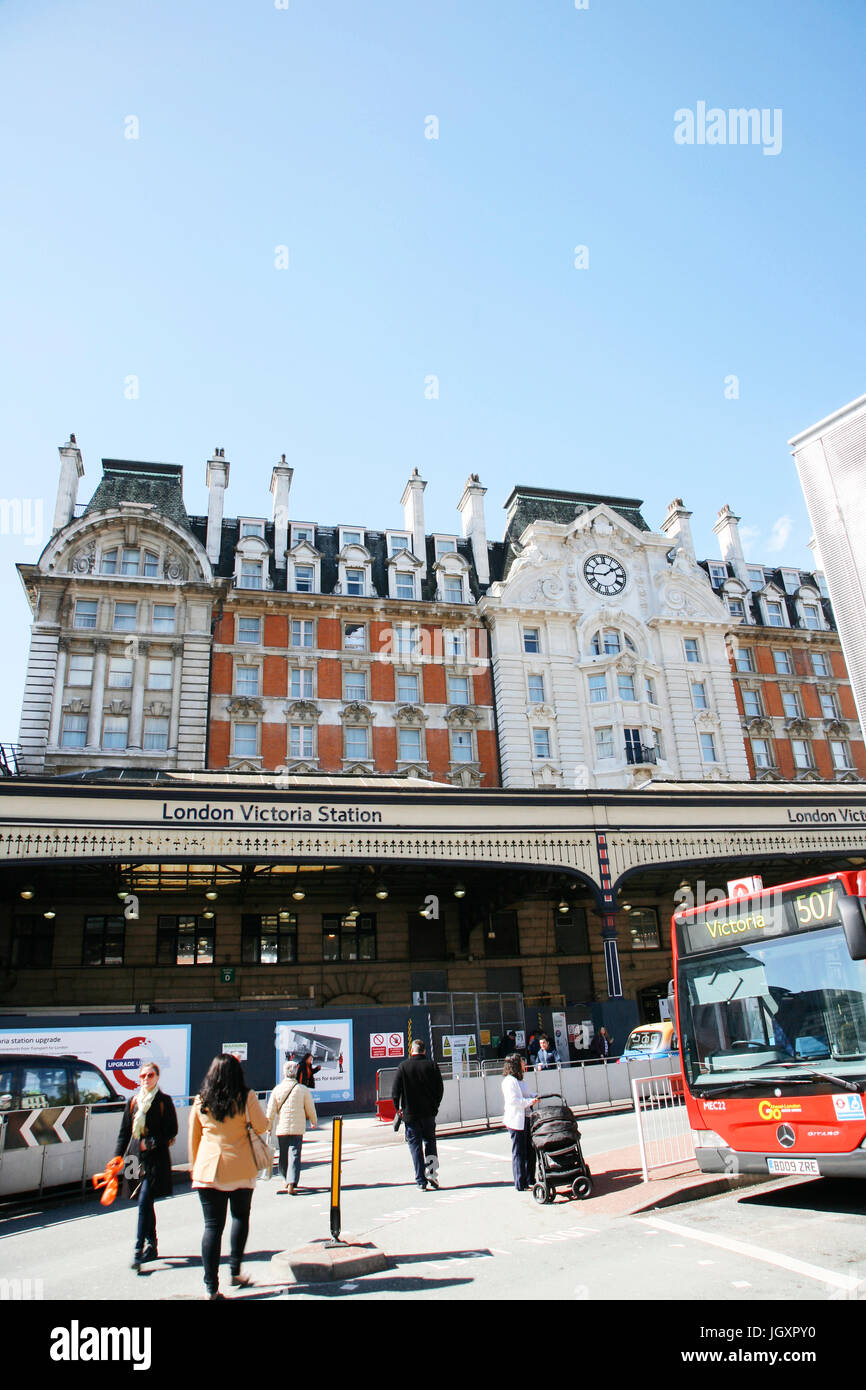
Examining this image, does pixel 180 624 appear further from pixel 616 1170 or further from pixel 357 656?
pixel 616 1170

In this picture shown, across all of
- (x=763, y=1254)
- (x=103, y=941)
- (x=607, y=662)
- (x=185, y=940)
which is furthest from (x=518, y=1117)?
(x=607, y=662)

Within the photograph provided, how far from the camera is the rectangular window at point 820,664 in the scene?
48188 mm

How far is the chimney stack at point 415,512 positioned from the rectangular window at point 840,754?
75.5ft

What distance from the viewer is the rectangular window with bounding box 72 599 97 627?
121ft

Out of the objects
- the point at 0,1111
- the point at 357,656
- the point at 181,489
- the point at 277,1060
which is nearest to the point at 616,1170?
the point at 0,1111

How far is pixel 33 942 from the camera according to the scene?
3247 centimetres

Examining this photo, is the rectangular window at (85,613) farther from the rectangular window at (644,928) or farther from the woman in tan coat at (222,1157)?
the woman in tan coat at (222,1157)

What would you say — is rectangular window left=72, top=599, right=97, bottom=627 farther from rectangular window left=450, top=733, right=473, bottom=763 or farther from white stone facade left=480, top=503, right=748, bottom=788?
white stone facade left=480, top=503, right=748, bottom=788

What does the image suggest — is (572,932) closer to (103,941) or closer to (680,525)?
(103,941)

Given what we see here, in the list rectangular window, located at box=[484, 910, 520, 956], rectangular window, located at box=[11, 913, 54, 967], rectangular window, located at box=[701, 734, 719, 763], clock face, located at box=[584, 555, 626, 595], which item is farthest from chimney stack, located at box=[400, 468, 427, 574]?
rectangular window, located at box=[11, 913, 54, 967]

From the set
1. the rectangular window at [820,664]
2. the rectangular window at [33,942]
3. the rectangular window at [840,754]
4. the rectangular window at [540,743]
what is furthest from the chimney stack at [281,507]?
the rectangular window at [840,754]

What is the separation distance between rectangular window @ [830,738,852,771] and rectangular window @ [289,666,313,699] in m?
26.9
